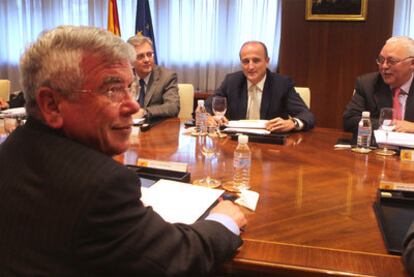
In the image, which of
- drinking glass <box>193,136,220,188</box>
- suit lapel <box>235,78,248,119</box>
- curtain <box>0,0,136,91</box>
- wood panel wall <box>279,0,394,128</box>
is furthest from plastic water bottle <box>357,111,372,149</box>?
curtain <box>0,0,136,91</box>

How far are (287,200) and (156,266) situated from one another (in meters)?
0.69

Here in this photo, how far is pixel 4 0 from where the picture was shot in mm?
5383

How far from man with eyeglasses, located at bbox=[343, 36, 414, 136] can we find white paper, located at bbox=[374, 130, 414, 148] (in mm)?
423

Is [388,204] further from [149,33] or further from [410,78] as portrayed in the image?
[149,33]

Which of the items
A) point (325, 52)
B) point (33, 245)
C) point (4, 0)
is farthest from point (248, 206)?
point (4, 0)

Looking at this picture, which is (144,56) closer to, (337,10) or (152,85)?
(152,85)

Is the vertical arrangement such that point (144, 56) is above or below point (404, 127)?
above

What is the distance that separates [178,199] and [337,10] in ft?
11.2

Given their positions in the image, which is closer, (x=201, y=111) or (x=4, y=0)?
(x=201, y=111)

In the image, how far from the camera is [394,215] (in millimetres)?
1296

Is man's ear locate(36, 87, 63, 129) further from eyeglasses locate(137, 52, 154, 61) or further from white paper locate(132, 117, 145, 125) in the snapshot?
eyeglasses locate(137, 52, 154, 61)

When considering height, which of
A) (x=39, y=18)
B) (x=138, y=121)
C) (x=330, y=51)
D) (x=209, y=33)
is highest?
(x=39, y=18)

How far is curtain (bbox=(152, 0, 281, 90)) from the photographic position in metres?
4.70

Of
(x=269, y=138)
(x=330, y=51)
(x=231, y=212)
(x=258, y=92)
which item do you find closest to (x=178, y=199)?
(x=231, y=212)
